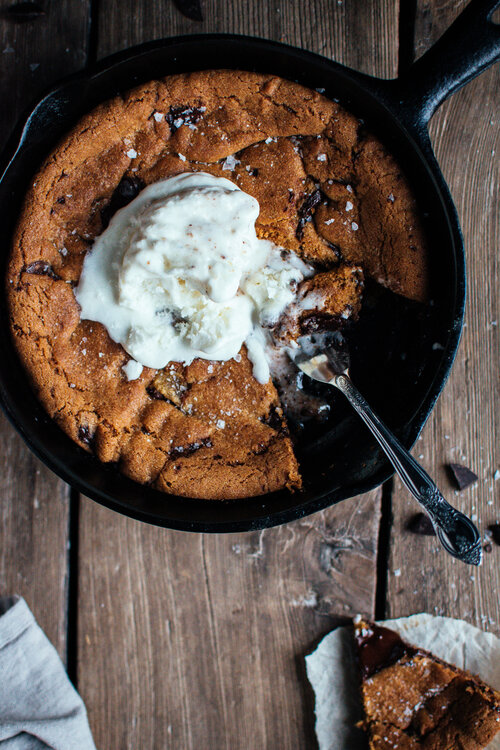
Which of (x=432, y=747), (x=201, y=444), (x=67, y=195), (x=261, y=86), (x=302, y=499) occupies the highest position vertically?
(x=261, y=86)

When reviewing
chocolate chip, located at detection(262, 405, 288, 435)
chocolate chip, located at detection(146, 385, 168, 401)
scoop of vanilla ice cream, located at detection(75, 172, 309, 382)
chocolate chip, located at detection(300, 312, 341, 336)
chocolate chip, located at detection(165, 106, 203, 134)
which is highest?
chocolate chip, located at detection(165, 106, 203, 134)

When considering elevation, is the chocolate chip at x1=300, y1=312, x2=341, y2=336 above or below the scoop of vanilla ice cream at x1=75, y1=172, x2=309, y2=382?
below

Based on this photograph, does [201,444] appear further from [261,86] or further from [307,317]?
[261,86]

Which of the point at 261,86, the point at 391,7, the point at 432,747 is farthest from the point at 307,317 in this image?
the point at 432,747

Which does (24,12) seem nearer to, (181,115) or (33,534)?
(181,115)

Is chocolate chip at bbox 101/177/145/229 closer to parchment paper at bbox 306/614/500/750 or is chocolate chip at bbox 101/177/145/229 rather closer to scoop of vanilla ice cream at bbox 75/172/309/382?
scoop of vanilla ice cream at bbox 75/172/309/382

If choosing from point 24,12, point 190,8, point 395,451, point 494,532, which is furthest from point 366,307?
point 24,12

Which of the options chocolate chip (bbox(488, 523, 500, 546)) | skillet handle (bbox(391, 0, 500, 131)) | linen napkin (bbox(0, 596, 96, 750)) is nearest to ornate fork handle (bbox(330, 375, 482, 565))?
chocolate chip (bbox(488, 523, 500, 546))
